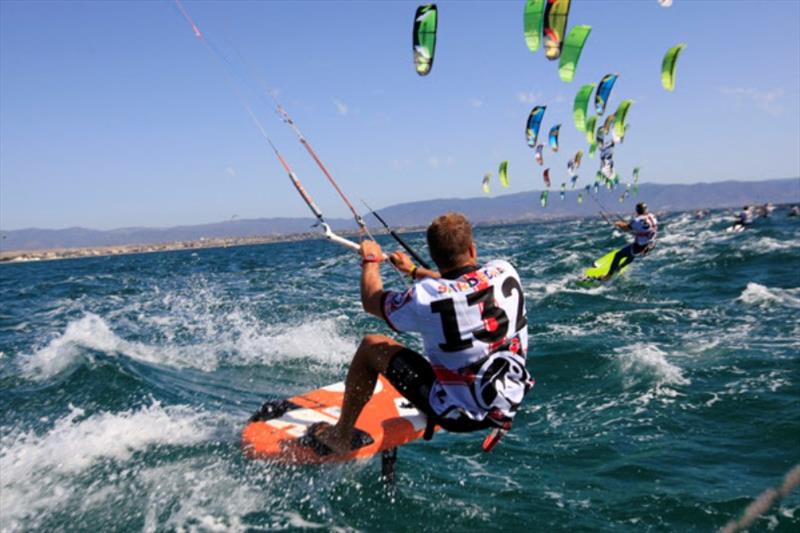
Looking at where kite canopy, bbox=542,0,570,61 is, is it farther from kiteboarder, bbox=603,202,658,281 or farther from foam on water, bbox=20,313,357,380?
Answer: foam on water, bbox=20,313,357,380

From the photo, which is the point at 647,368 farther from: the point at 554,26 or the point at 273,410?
the point at 554,26

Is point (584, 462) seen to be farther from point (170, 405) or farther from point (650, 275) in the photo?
point (650, 275)

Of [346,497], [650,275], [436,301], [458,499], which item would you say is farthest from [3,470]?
[650,275]

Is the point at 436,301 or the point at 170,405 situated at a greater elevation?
the point at 436,301

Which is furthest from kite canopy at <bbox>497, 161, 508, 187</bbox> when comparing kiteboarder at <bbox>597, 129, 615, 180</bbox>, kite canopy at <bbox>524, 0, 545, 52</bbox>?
kite canopy at <bbox>524, 0, 545, 52</bbox>

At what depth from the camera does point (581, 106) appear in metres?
22.2

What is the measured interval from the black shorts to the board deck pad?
2.08ft

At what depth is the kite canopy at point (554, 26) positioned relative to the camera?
40.8ft

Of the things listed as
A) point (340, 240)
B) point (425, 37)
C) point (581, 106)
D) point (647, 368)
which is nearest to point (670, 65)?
point (581, 106)

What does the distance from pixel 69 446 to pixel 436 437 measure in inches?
129

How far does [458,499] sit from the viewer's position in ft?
14.0

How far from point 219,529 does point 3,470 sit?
2307mm

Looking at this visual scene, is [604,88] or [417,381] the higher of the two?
[604,88]

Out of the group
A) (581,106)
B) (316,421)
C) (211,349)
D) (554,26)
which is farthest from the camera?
(581,106)
